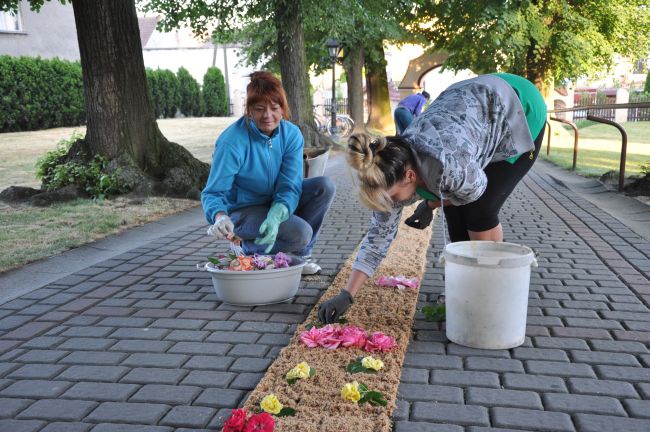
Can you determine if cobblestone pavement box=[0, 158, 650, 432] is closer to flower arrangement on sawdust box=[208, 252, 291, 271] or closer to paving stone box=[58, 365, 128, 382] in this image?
paving stone box=[58, 365, 128, 382]

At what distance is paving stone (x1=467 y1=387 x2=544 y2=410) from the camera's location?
2627 millimetres

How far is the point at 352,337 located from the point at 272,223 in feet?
3.68

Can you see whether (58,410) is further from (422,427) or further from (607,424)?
(607,424)

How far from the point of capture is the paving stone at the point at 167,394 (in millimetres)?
2707

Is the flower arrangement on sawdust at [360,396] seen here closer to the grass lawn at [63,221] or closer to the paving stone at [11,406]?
the paving stone at [11,406]


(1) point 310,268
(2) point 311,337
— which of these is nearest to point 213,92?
(1) point 310,268

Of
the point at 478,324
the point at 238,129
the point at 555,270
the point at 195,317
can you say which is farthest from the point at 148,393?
the point at 555,270

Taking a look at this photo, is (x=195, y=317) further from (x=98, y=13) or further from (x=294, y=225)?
(x=98, y=13)

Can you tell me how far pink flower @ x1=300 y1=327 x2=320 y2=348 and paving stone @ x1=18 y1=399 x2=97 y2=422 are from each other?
41.2 inches

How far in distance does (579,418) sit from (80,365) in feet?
7.46

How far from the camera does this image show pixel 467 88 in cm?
316

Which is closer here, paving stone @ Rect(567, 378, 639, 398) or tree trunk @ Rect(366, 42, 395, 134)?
paving stone @ Rect(567, 378, 639, 398)

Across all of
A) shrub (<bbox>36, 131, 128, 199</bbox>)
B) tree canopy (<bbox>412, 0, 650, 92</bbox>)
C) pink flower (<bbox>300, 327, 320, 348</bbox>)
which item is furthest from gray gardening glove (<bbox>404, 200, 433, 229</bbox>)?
tree canopy (<bbox>412, 0, 650, 92</bbox>)

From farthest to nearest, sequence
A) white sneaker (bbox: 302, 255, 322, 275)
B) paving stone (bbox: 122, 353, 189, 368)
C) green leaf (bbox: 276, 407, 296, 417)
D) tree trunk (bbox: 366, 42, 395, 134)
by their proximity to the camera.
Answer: tree trunk (bbox: 366, 42, 395, 134), white sneaker (bbox: 302, 255, 322, 275), paving stone (bbox: 122, 353, 189, 368), green leaf (bbox: 276, 407, 296, 417)
